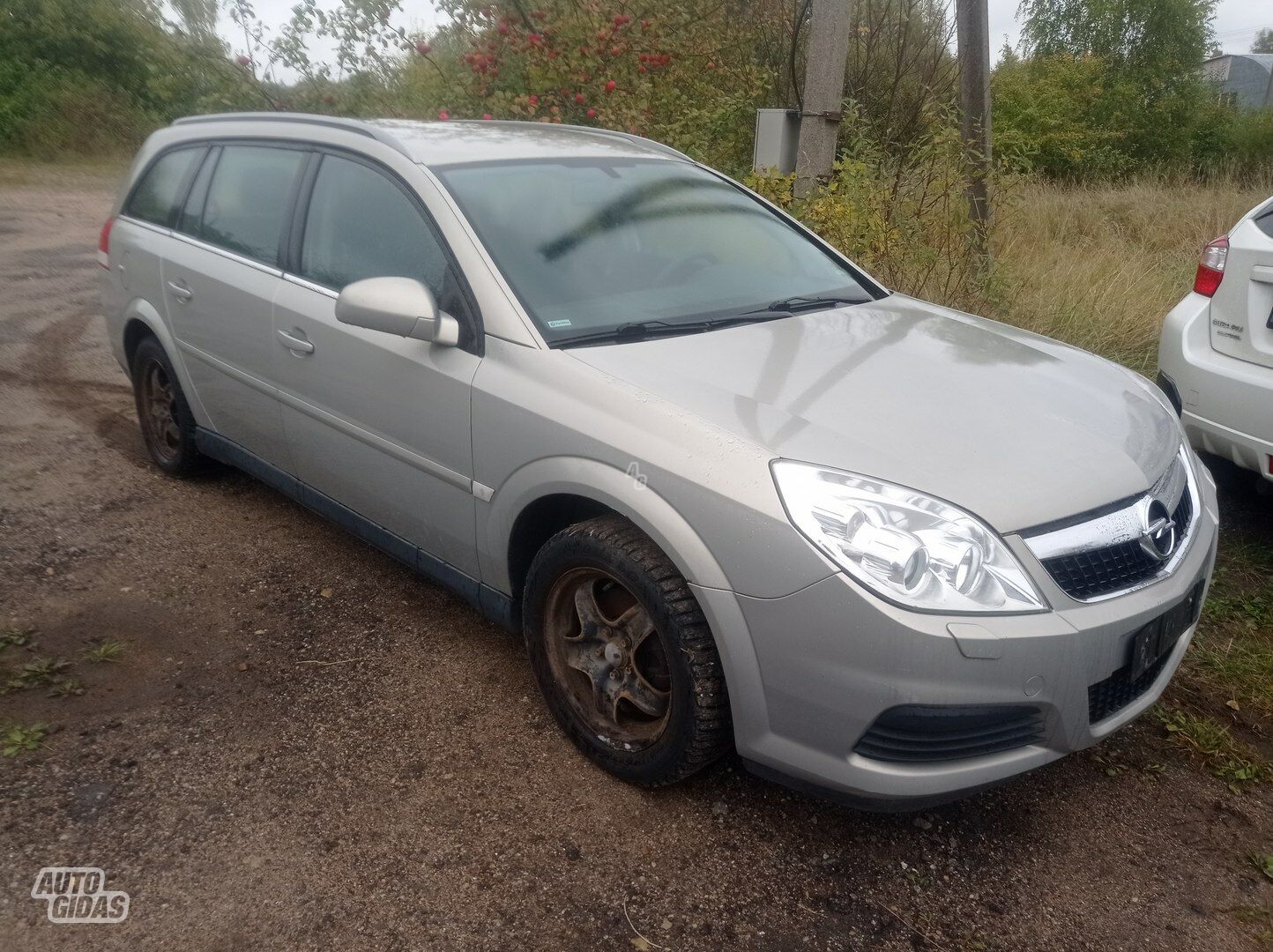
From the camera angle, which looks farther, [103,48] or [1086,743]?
[103,48]

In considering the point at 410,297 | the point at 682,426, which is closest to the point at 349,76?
the point at 410,297

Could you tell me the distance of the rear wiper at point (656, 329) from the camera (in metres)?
2.96

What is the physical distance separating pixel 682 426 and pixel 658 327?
2.05ft

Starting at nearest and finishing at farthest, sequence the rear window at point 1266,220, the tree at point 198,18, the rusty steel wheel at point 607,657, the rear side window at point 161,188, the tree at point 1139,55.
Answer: the rusty steel wheel at point 607,657, the rear window at point 1266,220, the rear side window at point 161,188, the tree at point 198,18, the tree at point 1139,55

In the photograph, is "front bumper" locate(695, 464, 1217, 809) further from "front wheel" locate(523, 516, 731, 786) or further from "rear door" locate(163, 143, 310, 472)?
"rear door" locate(163, 143, 310, 472)

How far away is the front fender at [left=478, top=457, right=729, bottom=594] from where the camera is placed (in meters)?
2.46

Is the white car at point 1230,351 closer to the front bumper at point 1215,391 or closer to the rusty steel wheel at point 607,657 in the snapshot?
the front bumper at point 1215,391

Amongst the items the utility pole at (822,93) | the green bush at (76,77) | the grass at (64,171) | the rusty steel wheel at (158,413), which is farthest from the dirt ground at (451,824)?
the green bush at (76,77)

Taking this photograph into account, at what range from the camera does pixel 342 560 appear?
13.8ft

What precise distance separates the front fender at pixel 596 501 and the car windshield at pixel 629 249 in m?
0.40

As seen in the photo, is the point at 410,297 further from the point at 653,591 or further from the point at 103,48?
the point at 103,48

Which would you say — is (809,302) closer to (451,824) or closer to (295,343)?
(295,343)

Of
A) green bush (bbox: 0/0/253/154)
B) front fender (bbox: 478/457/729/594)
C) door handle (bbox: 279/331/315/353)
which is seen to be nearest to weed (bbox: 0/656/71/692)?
door handle (bbox: 279/331/315/353)

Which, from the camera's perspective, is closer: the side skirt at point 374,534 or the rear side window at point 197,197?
the side skirt at point 374,534
